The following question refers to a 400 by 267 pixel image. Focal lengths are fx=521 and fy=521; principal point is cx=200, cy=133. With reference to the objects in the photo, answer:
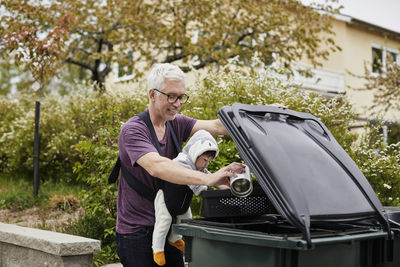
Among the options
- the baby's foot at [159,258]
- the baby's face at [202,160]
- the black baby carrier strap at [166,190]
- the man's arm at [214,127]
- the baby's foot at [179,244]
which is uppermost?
the man's arm at [214,127]

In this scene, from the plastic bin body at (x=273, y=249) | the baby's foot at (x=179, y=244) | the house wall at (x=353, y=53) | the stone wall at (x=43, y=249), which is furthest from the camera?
the house wall at (x=353, y=53)

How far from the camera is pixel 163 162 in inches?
101

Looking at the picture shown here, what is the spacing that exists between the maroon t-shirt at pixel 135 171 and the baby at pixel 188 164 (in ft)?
0.28

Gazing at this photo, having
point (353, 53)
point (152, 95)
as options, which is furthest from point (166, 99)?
point (353, 53)

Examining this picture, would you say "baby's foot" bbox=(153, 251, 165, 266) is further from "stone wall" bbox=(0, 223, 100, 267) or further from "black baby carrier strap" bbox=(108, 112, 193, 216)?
"stone wall" bbox=(0, 223, 100, 267)

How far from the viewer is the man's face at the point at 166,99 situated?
2.81m

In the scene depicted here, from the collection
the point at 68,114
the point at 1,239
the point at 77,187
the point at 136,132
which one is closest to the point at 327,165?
the point at 136,132

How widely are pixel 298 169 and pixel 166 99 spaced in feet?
2.68

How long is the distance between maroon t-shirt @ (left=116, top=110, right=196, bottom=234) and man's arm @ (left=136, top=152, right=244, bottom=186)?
0.23ft

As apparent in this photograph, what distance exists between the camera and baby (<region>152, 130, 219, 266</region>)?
2.69 metres

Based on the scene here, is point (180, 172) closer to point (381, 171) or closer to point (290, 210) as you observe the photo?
point (290, 210)

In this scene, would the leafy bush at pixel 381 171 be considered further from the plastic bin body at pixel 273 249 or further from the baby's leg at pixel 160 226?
the baby's leg at pixel 160 226

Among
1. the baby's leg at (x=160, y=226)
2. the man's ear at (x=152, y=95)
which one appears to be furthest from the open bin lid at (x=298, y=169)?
the baby's leg at (x=160, y=226)

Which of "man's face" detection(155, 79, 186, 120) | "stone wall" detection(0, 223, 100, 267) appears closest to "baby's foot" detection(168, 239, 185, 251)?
"man's face" detection(155, 79, 186, 120)
